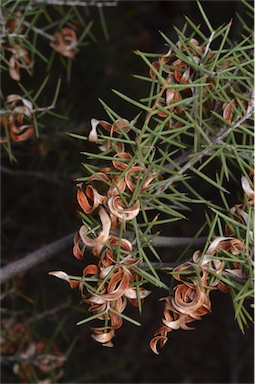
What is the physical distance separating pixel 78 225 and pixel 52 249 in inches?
14.3

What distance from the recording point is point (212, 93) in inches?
20.1

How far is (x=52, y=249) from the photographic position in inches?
24.9

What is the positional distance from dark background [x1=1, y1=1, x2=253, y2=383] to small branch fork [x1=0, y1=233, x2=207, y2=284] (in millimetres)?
136

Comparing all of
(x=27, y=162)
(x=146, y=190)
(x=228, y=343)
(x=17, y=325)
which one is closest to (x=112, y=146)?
(x=146, y=190)

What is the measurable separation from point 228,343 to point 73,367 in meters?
0.59

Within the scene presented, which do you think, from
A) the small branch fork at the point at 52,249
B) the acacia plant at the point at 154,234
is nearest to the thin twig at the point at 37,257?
the small branch fork at the point at 52,249

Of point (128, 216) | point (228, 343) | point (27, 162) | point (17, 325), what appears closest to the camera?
point (128, 216)

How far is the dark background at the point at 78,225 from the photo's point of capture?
976 mm

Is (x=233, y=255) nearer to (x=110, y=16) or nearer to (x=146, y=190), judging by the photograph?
(x=146, y=190)

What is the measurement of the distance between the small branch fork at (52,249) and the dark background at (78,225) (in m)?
0.14

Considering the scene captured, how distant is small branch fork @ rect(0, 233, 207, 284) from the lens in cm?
53

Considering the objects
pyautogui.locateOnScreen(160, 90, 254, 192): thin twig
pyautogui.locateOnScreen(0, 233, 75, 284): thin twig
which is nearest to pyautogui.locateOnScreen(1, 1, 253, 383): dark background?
pyautogui.locateOnScreen(0, 233, 75, 284): thin twig

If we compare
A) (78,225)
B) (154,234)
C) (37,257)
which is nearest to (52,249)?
(37,257)

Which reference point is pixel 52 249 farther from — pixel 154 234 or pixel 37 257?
pixel 154 234
